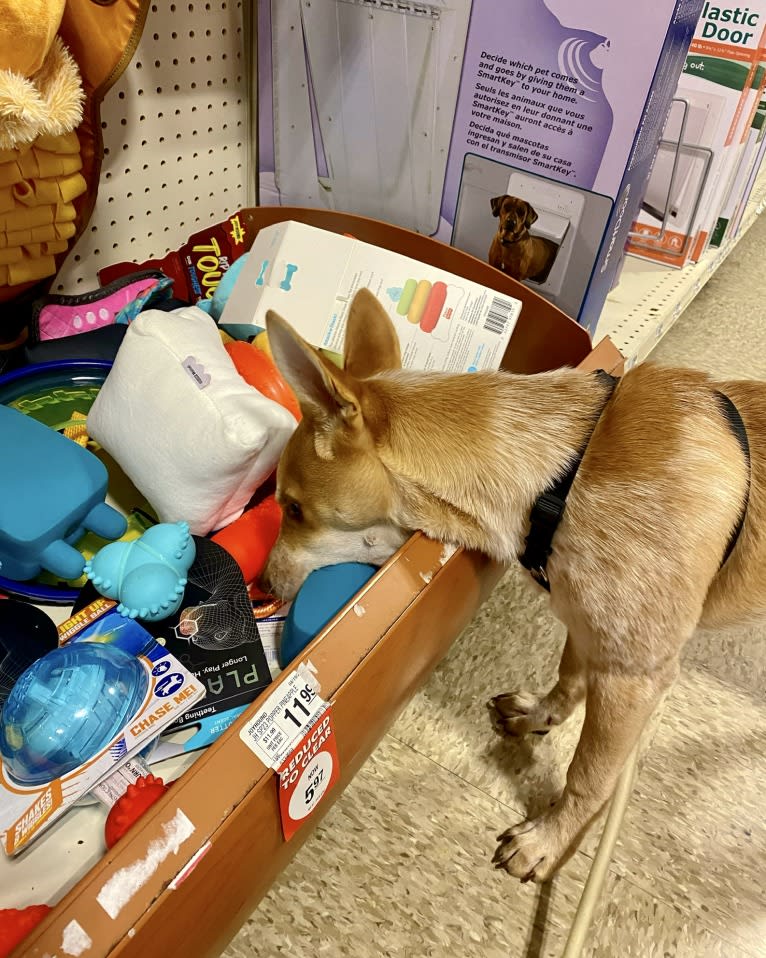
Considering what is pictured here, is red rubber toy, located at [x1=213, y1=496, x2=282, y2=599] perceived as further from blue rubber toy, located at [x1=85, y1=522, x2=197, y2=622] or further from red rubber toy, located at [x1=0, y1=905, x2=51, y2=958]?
red rubber toy, located at [x1=0, y1=905, x2=51, y2=958]

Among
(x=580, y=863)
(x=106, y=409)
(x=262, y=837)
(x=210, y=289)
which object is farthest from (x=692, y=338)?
(x=262, y=837)

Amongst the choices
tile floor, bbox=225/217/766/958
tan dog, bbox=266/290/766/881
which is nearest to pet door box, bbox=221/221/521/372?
tan dog, bbox=266/290/766/881

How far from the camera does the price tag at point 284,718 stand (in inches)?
24.1

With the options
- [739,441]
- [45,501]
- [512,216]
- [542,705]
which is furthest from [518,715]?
[512,216]

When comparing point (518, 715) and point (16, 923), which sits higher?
point (16, 923)

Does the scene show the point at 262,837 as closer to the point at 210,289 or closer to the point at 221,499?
the point at 221,499

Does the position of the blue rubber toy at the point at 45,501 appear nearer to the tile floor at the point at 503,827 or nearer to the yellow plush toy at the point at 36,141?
the yellow plush toy at the point at 36,141

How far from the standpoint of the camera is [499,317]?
124 centimetres

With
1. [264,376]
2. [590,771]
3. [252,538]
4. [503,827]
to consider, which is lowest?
[503,827]

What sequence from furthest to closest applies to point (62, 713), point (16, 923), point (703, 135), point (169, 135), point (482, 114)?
1. point (703, 135)
2. point (169, 135)
3. point (482, 114)
4. point (62, 713)
5. point (16, 923)

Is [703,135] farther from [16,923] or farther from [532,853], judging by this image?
[16,923]

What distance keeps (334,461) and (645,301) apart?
124 cm

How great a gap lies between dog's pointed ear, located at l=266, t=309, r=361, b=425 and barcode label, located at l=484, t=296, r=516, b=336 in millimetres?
528

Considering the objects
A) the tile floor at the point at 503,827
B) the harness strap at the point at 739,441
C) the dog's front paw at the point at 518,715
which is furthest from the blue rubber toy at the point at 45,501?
the harness strap at the point at 739,441
